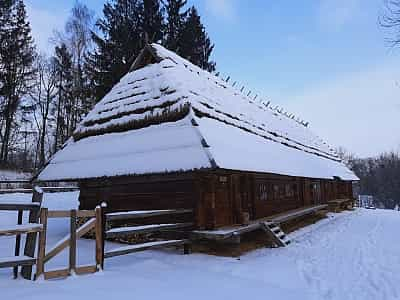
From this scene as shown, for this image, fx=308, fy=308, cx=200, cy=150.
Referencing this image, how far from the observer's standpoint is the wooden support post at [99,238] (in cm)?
539

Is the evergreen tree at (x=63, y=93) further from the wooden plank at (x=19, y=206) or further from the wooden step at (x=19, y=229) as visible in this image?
the wooden step at (x=19, y=229)

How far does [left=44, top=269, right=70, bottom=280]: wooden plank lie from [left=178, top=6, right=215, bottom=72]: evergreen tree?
22083mm

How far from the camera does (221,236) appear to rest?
22.8 ft

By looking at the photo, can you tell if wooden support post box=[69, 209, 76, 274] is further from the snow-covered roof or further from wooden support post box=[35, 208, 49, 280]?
the snow-covered roof

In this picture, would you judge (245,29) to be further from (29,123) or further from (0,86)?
(29,123)

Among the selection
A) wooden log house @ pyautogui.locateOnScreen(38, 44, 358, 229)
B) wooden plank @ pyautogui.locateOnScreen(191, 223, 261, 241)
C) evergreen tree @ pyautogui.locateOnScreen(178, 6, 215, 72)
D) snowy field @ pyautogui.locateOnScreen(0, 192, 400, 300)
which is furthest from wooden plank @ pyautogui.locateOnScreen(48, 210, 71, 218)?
evergreen tree @ pyautogui.locateOnScreen(178, 6, 215, 72)

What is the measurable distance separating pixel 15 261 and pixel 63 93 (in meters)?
25.9

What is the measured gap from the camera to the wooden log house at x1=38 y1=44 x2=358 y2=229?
25.6ft

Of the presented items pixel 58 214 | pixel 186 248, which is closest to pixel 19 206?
pixel 58 214

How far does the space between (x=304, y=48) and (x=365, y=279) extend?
1008 centimetres

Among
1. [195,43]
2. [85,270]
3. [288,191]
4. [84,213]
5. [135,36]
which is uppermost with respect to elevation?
[195,43]

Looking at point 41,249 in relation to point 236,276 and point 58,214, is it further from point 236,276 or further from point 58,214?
point 236,276

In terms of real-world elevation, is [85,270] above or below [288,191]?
below

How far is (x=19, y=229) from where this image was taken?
4.43 meters
